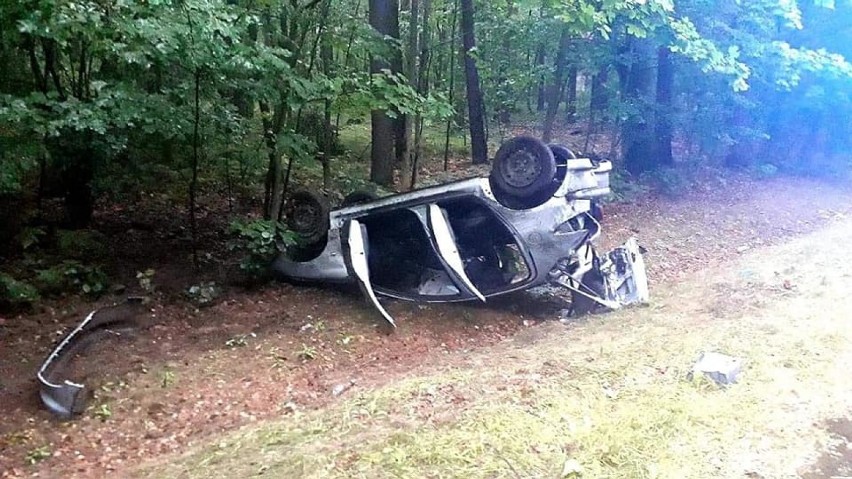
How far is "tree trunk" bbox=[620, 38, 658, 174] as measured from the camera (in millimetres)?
14797

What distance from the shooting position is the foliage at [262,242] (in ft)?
25.5

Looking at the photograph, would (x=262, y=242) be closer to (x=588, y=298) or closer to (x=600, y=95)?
(x=588, y=298)

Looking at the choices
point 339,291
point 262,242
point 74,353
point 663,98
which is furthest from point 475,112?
point 74,353

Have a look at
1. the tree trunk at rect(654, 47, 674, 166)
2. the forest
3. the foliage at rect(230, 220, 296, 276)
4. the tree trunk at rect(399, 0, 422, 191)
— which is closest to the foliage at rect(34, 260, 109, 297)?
the forest

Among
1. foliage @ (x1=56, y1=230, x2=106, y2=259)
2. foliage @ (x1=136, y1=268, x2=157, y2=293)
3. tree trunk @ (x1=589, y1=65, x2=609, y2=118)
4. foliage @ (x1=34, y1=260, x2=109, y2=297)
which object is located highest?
tree trunk @ (x1=589, y1=65, x2=609, y2=118)

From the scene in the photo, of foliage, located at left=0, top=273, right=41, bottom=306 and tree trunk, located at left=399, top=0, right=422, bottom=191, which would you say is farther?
tree trunk, located at left=399, top=0, right=422, bottom=191

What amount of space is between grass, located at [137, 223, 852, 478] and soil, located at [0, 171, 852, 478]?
22.4 inches

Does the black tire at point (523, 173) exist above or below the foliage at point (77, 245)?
above

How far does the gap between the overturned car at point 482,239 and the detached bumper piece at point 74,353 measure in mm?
1885

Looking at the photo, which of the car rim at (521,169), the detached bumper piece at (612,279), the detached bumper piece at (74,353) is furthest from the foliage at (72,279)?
the detached bumper piece at (612,279)

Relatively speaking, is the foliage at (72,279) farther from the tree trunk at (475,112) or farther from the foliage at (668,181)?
the foliage at (668,181)

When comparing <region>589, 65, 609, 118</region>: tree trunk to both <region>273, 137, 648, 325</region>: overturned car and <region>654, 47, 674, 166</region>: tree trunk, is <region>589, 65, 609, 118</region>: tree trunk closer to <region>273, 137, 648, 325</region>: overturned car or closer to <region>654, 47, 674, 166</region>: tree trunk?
<region>654, 47, 674, 166</region>: tree trunk

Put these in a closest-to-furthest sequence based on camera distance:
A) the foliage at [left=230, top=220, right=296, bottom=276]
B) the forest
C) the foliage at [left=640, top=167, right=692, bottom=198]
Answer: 1. the forest
2. the foliage at [left=230, top=220, right=296, bottom=276]
3. the foliage at [left=640, top=167, right=692, bottom=198]

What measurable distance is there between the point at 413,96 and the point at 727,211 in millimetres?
8812
